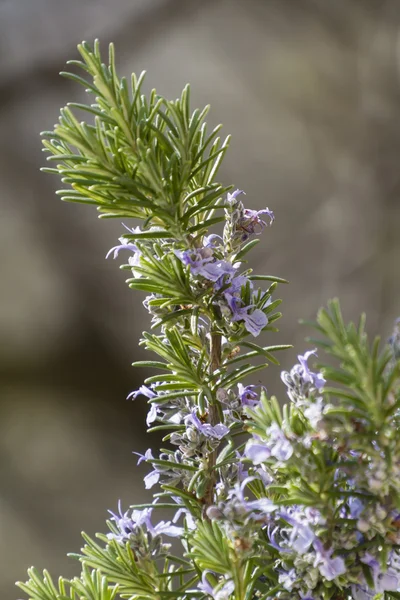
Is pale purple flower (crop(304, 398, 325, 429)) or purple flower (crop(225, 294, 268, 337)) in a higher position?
purple flower (crop(225, 294, 268, 337))

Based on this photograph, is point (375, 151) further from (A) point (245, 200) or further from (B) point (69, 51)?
(B) point (69, 51)

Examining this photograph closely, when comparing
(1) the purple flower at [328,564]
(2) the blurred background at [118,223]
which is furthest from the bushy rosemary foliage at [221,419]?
(2) the blurred background at [118,223]

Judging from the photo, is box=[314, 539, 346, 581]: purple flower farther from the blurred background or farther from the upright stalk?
the blurred background

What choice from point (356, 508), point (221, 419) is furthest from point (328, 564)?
point (221, 419)

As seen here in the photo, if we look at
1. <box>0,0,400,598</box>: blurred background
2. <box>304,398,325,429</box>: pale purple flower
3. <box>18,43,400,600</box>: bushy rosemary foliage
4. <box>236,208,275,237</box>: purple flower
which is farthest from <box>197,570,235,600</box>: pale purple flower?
<box>0,0,400,598</box>: blurred background

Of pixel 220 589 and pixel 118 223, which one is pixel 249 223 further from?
pixel 118 223

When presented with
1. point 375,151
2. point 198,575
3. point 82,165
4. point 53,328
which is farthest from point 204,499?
point 375,151

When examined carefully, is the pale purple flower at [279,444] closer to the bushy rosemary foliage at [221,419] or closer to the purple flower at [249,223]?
the bushy rosemary foliage at [221,419]
